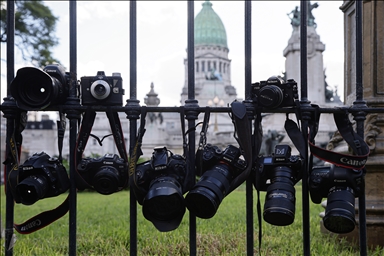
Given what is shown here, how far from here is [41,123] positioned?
5772 cm

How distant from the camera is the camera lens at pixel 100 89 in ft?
9.31

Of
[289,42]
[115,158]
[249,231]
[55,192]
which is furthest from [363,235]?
[289,42]

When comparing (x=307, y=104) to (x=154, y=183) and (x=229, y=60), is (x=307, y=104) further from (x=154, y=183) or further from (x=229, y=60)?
(x=229, y=60)

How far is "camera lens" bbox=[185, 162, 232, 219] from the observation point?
2549 mm

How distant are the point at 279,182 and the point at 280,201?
0.17 m

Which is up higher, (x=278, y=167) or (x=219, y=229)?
(x=278, y=167)

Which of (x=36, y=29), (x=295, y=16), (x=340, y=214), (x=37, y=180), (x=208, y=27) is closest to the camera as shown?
(x=340, y=214)

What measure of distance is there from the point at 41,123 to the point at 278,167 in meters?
57.9

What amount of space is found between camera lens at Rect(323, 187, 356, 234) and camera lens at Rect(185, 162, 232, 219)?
22.1 inches

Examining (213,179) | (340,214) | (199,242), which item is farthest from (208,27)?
(340,214)

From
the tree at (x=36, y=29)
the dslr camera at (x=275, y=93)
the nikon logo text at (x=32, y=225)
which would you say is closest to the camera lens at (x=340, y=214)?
the dslr camera at (x=275, y=93)

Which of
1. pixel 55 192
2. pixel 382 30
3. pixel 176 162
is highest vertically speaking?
pixel 382 30

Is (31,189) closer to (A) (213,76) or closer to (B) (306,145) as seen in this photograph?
(B) (306,145)

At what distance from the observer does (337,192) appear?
2682 millimetres
